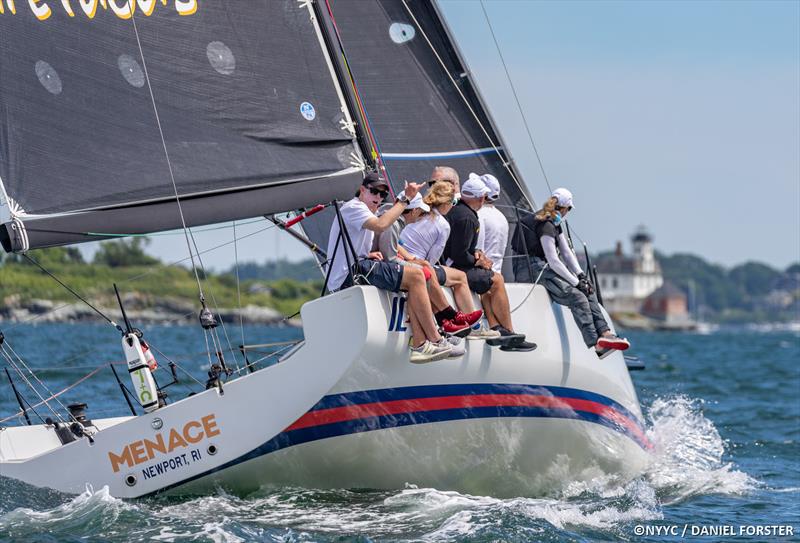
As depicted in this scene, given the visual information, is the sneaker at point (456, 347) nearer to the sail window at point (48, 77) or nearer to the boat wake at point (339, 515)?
the boat wake at point (339, 515)

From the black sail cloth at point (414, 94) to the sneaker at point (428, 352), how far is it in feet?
10.3

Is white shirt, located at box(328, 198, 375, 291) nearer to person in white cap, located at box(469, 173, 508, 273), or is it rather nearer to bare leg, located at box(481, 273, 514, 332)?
bare leg, located at box(481, 273, 514, 332)

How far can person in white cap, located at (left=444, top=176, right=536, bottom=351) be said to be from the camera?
8.78m

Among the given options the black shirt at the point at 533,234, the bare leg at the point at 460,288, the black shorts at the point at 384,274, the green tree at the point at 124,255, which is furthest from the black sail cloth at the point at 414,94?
the green tree at the point at 124,255

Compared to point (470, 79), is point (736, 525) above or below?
below

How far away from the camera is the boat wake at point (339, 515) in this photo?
7.61 m

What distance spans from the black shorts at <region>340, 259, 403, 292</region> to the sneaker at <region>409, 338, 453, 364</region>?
16.2 inches

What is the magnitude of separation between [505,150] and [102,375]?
1074 cm

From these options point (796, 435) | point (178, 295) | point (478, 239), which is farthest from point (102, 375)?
point (178, 295)

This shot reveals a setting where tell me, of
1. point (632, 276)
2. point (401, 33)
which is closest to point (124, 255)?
point (401, 33)

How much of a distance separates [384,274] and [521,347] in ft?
4.09

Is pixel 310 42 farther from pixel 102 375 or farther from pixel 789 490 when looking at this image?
pixel 102 375

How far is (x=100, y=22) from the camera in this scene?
8.80 meters

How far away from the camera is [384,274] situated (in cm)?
813
